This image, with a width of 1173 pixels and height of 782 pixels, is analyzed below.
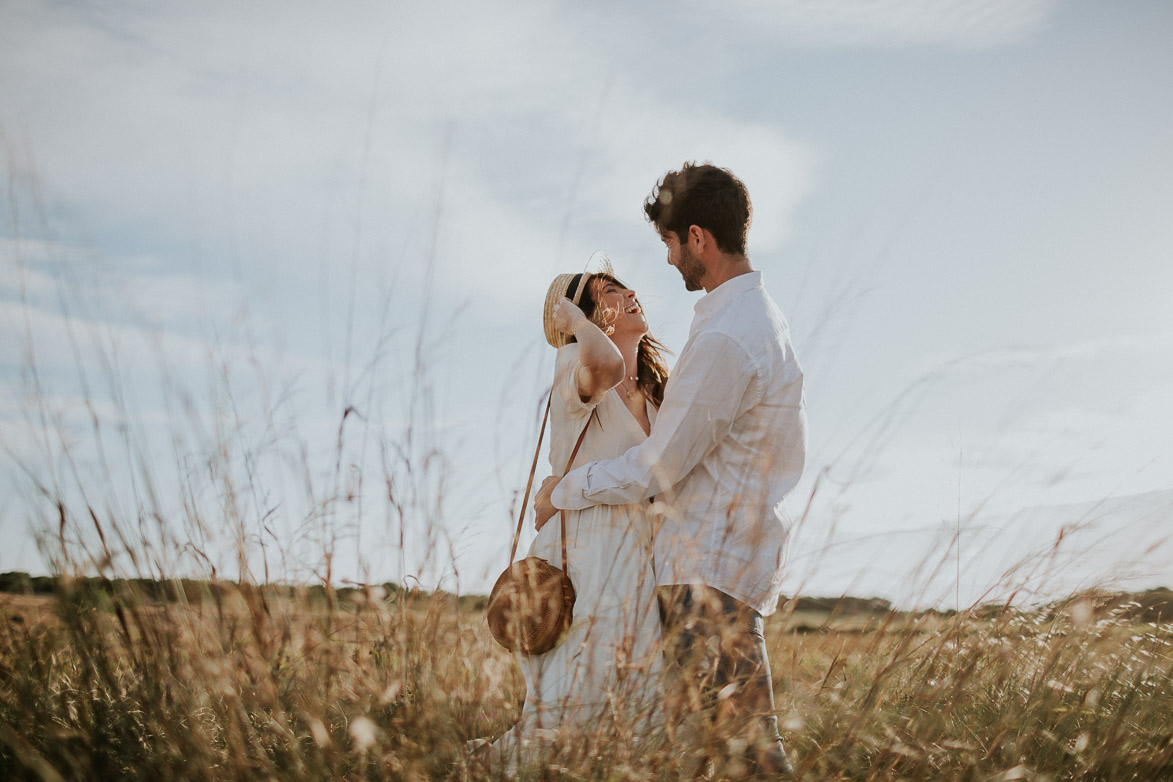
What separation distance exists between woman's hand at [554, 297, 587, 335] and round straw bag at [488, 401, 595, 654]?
1.69ft

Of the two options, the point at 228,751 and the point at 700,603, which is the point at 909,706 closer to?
the point at 700,603

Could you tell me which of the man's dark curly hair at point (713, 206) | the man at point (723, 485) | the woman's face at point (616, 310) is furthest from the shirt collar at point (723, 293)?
the woman's face at point (616, 310)

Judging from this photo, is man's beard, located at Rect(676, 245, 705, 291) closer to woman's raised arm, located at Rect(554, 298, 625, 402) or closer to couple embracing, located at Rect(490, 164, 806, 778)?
couple embracing, located at Rect(490, 164, 806, 778)

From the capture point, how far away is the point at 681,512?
2057mm

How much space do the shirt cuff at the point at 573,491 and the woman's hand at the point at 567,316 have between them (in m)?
0.42

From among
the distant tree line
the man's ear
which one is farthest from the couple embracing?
the distant tree line

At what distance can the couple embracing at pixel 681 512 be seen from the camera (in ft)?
5.66

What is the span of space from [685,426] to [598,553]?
44cm

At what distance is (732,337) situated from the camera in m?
2.04

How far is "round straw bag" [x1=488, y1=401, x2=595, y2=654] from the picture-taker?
204 cm

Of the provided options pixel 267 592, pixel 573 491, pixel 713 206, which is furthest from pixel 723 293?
pixel 267 592

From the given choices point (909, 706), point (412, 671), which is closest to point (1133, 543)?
point (909, 706)

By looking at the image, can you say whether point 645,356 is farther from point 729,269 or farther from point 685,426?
point 685,426

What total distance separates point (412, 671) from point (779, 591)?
0.99 m
